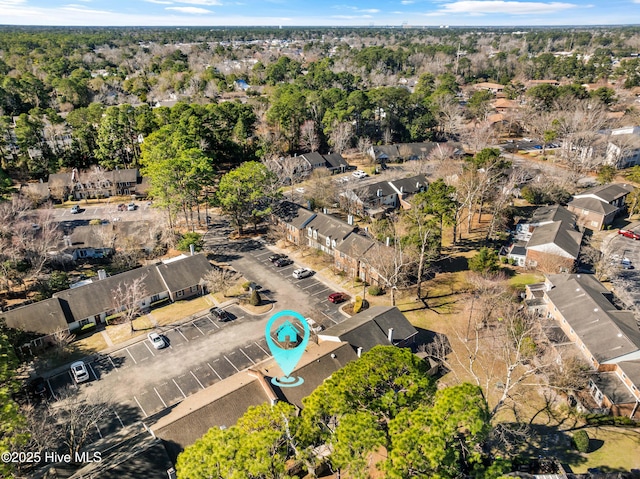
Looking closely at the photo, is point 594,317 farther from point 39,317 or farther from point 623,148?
point 623,148

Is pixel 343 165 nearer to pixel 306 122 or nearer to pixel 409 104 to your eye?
pixel 306 122

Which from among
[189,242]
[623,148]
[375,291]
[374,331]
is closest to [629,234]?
[623,148]

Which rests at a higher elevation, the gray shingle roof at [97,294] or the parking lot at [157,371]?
the gray shingle roof at [97,294]

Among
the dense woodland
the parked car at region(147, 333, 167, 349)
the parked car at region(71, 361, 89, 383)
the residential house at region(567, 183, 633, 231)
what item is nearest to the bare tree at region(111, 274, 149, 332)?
the parked car at region(147, 333, 167, 349)

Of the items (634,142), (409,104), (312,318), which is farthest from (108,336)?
(634,142)

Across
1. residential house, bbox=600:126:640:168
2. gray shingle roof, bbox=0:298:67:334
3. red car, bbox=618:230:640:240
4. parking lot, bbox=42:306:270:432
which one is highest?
residential house, bbox=600:126:640:168

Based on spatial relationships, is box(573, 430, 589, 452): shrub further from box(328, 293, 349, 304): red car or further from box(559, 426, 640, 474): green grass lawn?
box(328, 293, 349, 304): red car

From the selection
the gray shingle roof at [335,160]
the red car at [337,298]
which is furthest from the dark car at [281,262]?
the gray shingle roof at [335,160]

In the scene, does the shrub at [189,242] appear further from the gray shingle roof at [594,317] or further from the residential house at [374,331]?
the gray shingle roof at [594,317]
